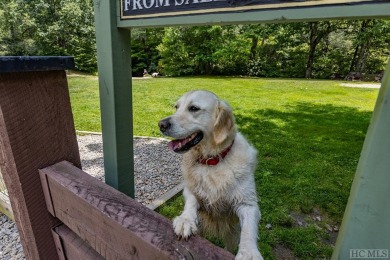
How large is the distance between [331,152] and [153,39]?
949 inches

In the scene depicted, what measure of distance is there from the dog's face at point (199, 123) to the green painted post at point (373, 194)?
3.53 feet

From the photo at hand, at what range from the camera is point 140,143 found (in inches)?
226

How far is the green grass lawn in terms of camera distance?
2898 millimetres

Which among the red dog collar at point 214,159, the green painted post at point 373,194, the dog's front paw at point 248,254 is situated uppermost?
the green painted post at point 373,194

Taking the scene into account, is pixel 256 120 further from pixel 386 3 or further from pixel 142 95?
pixel 386 3

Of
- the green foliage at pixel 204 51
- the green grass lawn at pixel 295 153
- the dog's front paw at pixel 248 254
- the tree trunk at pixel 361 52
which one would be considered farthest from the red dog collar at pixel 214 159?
the tree trunk at pixel 361 52

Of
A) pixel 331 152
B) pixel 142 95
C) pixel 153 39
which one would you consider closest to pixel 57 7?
pixel 153 39

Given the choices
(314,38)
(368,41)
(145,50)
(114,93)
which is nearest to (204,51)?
(145,50)

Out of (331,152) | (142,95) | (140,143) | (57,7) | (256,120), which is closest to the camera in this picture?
(331,152)

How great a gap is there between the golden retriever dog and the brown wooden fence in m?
0.56

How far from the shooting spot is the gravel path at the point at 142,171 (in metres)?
2.94

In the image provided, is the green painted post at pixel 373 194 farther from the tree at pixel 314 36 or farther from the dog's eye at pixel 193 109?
the tree at pixel 314 36

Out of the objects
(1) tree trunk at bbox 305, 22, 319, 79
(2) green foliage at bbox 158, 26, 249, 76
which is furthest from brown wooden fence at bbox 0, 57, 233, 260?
(1) tree trunk at bbox 305, 22, 319, 79

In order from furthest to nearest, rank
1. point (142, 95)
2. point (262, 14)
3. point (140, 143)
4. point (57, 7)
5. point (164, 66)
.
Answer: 1. point (57, 7)
2. point (164, 66)
3. point (142, 95)
4. point (140, 143)
5. point (262, 14)
